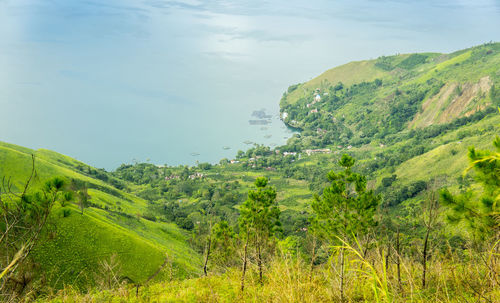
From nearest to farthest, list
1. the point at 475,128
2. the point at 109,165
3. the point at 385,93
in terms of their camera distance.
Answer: the point at 475,128 < the point at 109,165 < the point at 385,93

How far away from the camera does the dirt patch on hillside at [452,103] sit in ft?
237

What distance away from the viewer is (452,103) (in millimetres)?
78938

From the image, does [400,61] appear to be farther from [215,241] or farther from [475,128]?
[215,241]

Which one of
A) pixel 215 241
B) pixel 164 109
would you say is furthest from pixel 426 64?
pixel 215 241

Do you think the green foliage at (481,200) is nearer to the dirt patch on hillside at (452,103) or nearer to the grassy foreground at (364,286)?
the grassy foreground at (364,286)

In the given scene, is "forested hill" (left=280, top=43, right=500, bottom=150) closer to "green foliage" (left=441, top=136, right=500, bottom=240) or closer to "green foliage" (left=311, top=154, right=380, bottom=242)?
"green foliage" (left=311, top=154, right=380, bottom=242)

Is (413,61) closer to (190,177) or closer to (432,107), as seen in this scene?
(432,107)

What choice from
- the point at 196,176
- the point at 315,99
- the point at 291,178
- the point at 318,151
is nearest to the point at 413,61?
the point at 315,99

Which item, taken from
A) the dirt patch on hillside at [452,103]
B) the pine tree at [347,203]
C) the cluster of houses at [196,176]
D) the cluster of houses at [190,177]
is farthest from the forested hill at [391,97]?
the pine tree at [347,203]

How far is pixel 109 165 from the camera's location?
8762cm

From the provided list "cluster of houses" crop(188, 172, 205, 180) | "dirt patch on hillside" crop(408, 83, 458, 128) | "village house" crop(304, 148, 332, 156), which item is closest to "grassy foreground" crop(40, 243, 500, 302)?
"cluster of houses" crop(188, 172, 205, 180)

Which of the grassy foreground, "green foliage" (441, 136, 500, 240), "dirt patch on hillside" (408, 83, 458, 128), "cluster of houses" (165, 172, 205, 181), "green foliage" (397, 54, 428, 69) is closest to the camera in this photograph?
the grassy foreground

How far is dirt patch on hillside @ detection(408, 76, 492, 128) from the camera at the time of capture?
237 feet

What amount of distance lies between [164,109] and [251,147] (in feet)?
170
